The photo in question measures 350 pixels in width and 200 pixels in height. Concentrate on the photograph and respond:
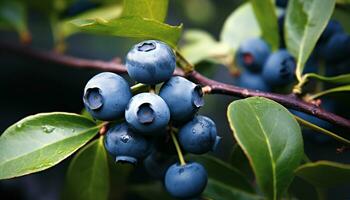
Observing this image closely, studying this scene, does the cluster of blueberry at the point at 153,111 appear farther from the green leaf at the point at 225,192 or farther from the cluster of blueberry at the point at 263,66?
the cluster of blueberry at the point at 263,66

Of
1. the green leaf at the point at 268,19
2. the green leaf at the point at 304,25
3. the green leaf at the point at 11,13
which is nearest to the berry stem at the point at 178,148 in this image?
the green leaf at the point at 304,25

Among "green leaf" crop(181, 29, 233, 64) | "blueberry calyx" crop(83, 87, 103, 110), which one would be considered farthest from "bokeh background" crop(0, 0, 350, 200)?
"blueberry calyx" crop(83, 87, 103, 110)

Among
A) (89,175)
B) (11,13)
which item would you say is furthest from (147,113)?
(11,13)

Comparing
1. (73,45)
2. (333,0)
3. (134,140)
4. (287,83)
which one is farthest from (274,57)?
(73,45)

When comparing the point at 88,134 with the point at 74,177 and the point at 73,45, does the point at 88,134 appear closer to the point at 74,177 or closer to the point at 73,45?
the point at 74,177

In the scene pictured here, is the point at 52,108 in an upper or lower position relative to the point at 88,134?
lower

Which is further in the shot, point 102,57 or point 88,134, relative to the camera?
point 102,57

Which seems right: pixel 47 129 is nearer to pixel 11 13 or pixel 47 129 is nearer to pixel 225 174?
pixel 225 174
